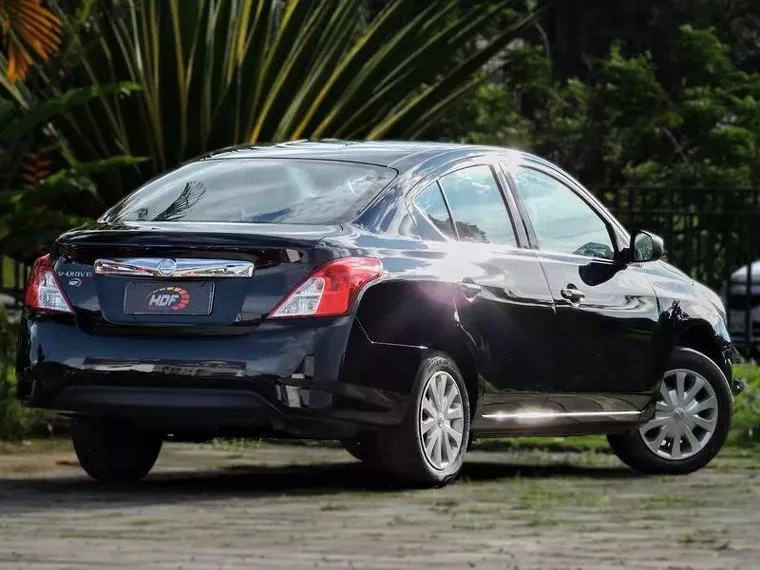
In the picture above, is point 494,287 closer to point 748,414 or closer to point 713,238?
point 748,414

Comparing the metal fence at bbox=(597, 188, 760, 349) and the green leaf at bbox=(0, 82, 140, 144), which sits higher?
the green leaf at bbox=(0, 82, 140, 144)

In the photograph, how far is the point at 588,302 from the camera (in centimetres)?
1001

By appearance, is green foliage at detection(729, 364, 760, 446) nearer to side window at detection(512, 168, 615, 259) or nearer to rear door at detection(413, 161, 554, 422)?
side window at detection(512, 168, 615, 259)

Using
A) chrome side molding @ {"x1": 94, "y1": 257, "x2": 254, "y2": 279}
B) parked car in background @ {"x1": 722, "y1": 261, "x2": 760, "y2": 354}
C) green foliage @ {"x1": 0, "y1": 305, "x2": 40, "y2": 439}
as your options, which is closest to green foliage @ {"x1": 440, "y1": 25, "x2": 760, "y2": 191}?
parked car in background @ {"x1": 722, "y1": 261, "x2": 760, "y2": 354}

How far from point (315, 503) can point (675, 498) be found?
5.20ft

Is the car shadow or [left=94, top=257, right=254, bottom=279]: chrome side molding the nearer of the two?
[left=94, top=257, right=254, bottom=279]: chrome side molding

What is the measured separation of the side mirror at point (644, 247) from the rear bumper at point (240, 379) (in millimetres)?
1846

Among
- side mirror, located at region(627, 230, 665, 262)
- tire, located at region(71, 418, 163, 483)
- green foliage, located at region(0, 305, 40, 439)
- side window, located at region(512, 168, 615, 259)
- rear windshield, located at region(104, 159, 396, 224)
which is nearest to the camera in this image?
rear windshield, located at region(104, 159, 396, 224)

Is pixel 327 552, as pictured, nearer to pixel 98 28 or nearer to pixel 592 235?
pixel 592 235

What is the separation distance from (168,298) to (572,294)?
2156 mm

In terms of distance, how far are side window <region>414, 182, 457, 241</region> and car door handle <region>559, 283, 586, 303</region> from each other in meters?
0.72

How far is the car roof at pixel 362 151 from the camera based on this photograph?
9.54 meters

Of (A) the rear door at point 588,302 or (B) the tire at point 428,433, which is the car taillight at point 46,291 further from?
(A) the rear door at point 588,302

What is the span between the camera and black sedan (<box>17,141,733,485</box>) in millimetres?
8500
